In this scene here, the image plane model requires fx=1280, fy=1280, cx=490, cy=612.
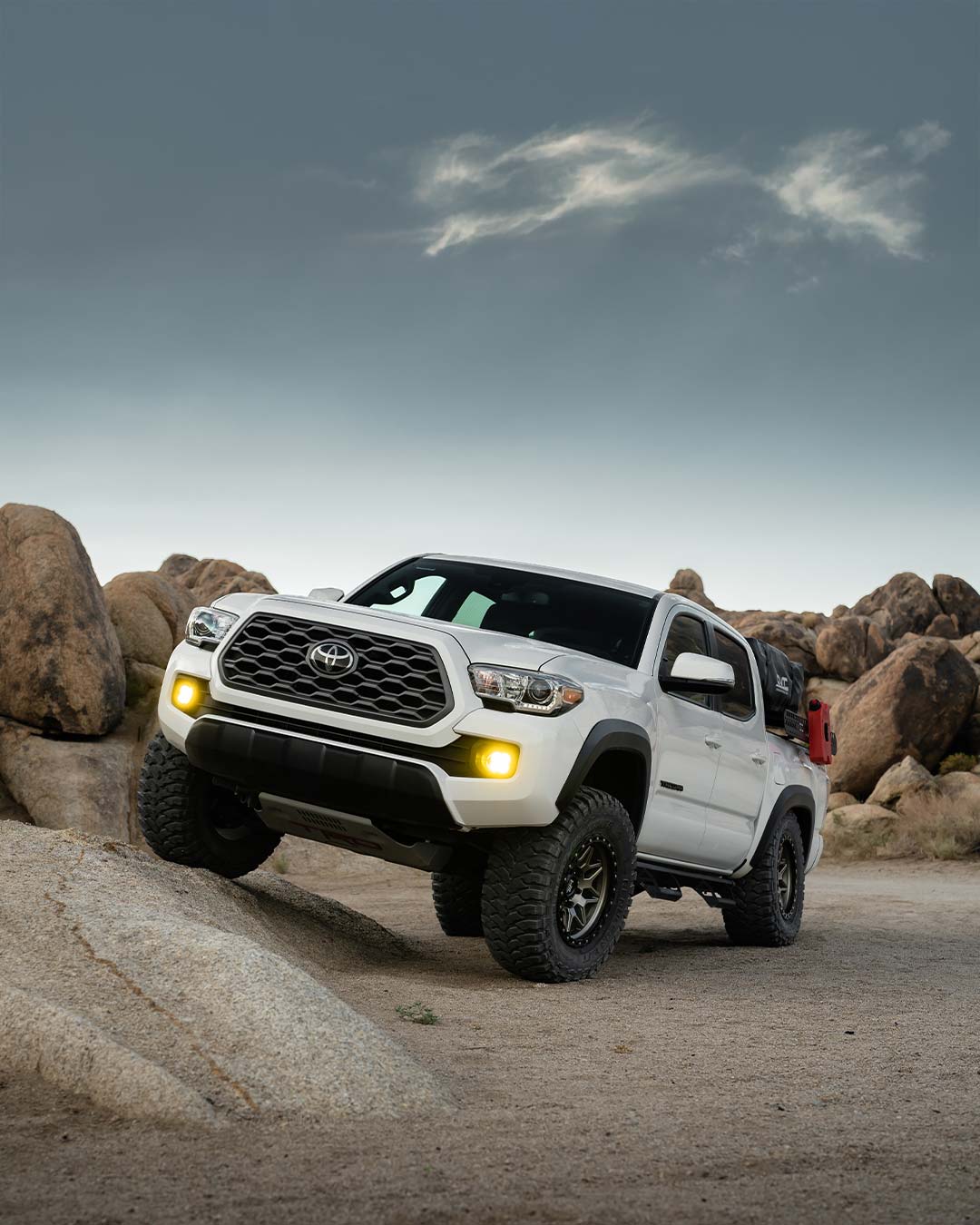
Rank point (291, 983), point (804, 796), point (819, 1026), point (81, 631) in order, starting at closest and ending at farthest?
1. point (291, 983)
2. point (819, 1026)
3. point (804, 796)
4. point (81, 631)

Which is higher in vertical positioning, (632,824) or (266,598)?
(266,598)

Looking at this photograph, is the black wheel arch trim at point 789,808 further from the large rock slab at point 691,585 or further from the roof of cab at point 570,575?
the large rock slab at point 691,585

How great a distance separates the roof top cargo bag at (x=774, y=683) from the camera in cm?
Answer: 952

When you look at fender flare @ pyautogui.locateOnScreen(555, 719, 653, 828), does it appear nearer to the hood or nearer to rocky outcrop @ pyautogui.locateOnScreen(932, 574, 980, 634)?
the hood

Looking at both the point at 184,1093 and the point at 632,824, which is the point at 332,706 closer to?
the point at 632,824

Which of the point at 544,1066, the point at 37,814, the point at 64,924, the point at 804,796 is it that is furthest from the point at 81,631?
the point at 544,1066

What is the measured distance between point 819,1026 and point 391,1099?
2.85m

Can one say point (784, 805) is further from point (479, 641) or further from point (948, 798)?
point (948, 798)

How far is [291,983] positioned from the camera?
499 cm

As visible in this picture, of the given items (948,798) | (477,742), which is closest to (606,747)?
(477,742)

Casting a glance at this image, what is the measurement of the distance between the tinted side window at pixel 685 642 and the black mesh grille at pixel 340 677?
6.04 feet

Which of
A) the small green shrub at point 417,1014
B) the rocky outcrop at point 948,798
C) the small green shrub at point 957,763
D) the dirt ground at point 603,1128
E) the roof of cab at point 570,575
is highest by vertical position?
the roof of cab at point 570,575

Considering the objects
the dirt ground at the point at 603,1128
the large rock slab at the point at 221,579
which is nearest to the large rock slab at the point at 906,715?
the dirt ground at the point at 603,1128

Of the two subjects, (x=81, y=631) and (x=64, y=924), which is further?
(x=81, y=631)
